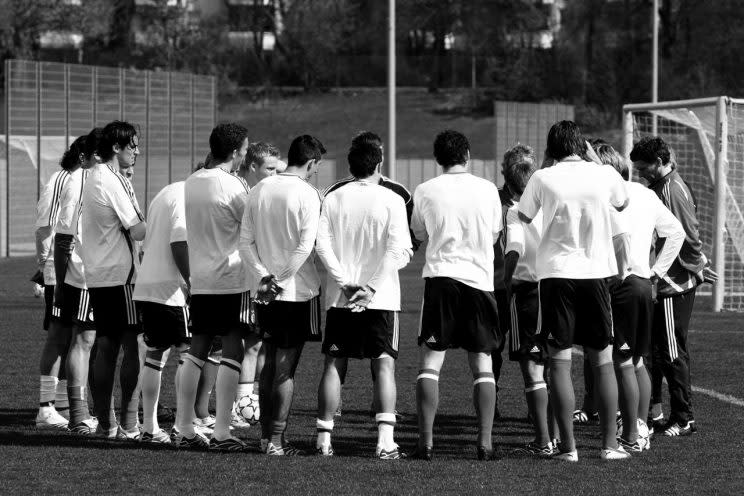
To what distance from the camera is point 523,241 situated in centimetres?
786

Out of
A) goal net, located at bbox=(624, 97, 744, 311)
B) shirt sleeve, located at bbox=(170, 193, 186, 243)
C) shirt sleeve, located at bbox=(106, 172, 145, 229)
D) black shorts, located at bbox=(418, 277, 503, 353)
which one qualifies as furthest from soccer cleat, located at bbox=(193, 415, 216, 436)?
goal net, located at bbox=(624, 97, 744, 311)

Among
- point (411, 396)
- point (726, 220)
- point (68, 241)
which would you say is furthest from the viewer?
point (726, 220)

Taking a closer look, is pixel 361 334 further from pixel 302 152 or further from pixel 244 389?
pixel 244 389

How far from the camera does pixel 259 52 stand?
73562 millimetres

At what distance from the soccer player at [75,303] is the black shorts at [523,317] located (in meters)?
2.71

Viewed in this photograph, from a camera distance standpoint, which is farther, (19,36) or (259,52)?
(259,52)

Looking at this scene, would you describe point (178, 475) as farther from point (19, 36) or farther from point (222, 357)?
point (19, 36)

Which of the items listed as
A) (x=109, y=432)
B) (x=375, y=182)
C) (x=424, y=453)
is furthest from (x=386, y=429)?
(x=109, y=432)

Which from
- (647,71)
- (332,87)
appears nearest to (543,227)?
(647,71)

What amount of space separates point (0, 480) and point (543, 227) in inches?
128

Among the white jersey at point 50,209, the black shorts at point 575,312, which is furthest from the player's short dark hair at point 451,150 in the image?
the white jersey at point 50,209

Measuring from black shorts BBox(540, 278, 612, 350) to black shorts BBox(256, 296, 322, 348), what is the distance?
1.35m

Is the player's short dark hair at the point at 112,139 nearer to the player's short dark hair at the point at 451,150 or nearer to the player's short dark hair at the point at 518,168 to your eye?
the player's short dark hair at the point at 451,150

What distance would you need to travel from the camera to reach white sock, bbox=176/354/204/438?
7.55 m
